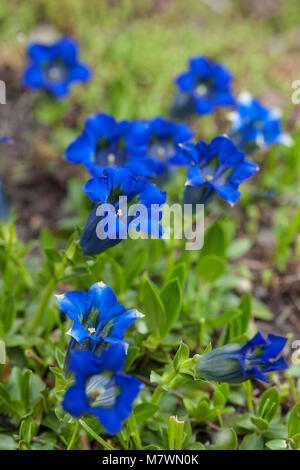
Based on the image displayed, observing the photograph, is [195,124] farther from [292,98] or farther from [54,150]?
[54,150]

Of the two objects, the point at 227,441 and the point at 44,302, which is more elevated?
the point at 44,302

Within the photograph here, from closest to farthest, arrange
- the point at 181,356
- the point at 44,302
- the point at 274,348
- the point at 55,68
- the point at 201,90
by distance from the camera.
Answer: the point at 274,348 → the point at 181,356 → the point at 44,302 → the point at 201,90 → the point at 55,68

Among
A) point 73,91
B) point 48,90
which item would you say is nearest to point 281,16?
point 73,91

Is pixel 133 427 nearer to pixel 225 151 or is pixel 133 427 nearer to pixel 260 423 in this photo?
pixel 260 423

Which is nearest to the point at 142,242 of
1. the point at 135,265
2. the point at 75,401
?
the point at 135,265

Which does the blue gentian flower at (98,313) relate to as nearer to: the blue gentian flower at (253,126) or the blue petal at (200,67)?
the blue gentian flower at (253,126)

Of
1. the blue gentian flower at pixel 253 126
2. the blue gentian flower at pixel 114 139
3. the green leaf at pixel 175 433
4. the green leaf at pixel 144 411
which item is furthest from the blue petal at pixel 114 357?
the blue gentian flower at pixel 253 126

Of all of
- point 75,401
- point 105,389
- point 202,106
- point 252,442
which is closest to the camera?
point 75,401
